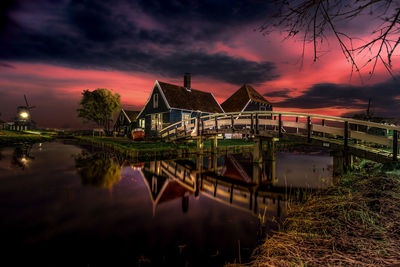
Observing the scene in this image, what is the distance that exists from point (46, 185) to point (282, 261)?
9.32 meters

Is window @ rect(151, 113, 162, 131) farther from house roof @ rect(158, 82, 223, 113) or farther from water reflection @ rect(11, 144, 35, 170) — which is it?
water reflection @ rect(11, 144, 35, 170)

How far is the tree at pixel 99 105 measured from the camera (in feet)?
130

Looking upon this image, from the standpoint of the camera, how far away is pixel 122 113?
1596 inches

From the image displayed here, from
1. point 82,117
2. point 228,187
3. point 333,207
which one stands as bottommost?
point 228,187

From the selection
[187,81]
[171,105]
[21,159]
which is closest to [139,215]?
[21,159]

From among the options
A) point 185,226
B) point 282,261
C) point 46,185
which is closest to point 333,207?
point 282,261

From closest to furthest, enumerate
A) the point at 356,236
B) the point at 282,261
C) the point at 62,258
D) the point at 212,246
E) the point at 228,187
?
the point at 282,261 < the point at 356,236 < the point at 62,258 < the point at 212,246 < the point at 228,187

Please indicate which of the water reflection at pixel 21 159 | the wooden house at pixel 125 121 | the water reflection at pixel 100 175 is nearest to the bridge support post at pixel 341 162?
the water reflection at pixel 100 175

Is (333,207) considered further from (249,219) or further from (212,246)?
(212,246)

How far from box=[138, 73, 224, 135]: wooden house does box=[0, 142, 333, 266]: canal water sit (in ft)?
47.4

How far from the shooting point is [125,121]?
39.3 meters

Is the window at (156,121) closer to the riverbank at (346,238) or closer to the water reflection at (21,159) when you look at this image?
the water reflection at (21,159)

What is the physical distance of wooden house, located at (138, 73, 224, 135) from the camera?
2402 centimetres

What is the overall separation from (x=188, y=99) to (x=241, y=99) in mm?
11229
